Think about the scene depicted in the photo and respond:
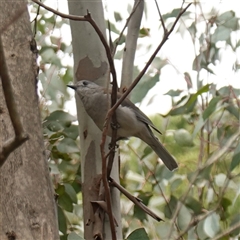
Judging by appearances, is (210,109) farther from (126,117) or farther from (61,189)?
(61,189)

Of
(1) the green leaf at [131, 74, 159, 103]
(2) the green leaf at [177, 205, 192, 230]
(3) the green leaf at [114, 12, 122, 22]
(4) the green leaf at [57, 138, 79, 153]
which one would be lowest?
(2) the green leaf at [177, 205, 192, 230]

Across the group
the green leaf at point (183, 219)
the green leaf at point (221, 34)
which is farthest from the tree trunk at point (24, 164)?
the green leaf at point (221, 34)

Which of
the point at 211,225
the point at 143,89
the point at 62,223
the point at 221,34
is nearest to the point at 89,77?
the point at 143,89

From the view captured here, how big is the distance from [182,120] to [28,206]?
4.91 feet

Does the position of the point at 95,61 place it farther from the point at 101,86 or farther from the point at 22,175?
the point at 22,175

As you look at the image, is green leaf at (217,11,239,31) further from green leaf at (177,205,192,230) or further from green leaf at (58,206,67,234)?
green leaf at (58,206,67,234)

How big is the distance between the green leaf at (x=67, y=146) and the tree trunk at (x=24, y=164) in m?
0.79

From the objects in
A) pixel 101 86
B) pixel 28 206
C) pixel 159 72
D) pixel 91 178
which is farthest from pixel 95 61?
pixel 28 206

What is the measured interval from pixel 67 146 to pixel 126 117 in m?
0.38

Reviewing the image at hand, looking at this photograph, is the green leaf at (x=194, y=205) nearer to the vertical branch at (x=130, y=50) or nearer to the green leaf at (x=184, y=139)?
the green leaf at (x=184, y=139)

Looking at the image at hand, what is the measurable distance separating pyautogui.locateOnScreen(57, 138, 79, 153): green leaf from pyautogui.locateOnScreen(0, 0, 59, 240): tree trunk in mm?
794

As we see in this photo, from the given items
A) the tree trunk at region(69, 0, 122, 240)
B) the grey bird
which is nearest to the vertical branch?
the tree trunk at region(69, 0, 122, 240)

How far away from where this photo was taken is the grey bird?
2275 millimetres

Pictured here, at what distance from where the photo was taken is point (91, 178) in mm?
1881
